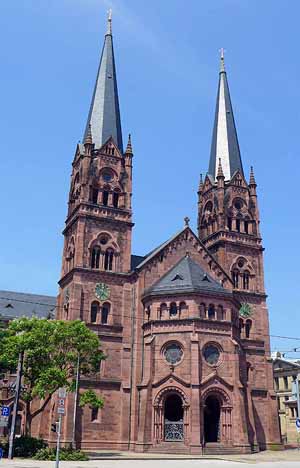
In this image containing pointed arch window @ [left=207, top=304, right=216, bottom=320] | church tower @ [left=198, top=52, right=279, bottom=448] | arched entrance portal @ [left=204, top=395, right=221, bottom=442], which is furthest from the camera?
church tower @ [left=198, top=52, right=279, bottom=448]

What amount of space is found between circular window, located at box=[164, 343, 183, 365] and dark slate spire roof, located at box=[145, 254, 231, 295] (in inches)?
214

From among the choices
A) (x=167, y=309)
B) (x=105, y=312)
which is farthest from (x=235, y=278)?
(x=105, y=312)

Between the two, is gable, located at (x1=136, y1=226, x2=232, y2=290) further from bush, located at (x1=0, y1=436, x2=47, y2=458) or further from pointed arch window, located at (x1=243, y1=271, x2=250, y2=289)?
bush, located at (x1=0, y1=436, x2=47, y2=458)

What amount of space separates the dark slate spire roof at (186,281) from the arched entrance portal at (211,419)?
10.5 metres

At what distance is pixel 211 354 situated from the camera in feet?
165

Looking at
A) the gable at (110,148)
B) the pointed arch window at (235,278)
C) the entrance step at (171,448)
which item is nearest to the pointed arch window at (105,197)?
the gable at (110,148)

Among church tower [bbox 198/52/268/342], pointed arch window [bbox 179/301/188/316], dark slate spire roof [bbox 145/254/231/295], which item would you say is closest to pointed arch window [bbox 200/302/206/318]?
dark slate spire roof [bbox 145/254/231/295]

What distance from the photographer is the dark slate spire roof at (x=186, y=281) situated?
52.4 metres

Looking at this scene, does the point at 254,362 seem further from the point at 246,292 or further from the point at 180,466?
the point at 180,466

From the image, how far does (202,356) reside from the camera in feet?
163

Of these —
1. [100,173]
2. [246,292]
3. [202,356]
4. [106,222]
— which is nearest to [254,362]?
[246,292]

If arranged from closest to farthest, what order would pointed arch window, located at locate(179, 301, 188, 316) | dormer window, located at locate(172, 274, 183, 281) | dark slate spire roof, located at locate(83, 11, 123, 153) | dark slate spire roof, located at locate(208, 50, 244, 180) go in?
pointed arch window, located at locate(179, 301, 188, 316) < dormer window, located at locate(172, 274, 183, 281) < dark slate spire roof, located at locate(83, 11, 123, 153) < dark slate spire roof, located at locate(208, 50, 244, 180)

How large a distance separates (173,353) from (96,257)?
13.9 metres

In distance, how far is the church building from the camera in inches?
1908
